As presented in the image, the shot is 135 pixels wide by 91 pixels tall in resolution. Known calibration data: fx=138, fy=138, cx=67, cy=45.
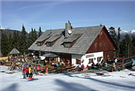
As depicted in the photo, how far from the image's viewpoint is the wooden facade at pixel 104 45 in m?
25.7

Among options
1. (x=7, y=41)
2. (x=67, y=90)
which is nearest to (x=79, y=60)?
(x=67, y=90)

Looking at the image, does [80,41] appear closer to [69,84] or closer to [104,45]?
[104,45]

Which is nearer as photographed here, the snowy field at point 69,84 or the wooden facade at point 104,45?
the snowy field at point 69,84

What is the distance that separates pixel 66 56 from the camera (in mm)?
27125

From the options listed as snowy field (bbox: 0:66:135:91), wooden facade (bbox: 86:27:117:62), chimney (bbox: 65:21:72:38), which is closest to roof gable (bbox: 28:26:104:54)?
wooden facade (bbox: 86:27:117:62)

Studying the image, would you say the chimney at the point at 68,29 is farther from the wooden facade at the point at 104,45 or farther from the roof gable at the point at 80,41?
the wooden facade at the point at 104,45

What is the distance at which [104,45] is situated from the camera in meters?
27.8

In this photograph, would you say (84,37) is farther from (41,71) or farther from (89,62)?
(41,71)

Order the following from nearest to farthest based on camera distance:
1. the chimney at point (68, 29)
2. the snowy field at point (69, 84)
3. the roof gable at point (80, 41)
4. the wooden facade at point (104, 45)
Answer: the snowy field at point (69, 84), the roof gable at point (80, 41), the wooden facade at point (104, 45), the chimney at point (68, 29)

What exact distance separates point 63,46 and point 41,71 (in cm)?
1028

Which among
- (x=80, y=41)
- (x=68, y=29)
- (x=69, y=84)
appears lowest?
(x=69, y=84)

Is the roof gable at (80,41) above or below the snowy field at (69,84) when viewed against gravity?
above

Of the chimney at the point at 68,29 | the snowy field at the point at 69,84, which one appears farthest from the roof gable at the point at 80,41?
the snowy field at the point at 69,84

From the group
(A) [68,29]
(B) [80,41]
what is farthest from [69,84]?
(A) [68,29]
